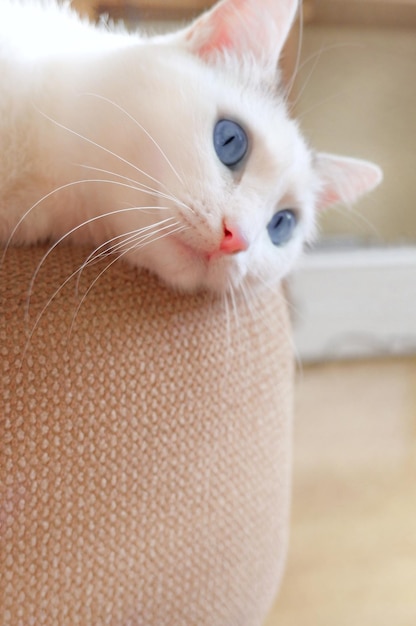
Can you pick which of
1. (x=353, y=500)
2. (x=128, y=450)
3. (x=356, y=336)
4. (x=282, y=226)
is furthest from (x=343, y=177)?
(x=356, y=336)

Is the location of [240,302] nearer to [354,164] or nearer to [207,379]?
[207,379]

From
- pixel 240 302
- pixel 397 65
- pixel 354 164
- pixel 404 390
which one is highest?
pixel 397 65

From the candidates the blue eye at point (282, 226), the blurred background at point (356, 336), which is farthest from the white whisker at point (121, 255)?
the blurred background at point (356, 336)

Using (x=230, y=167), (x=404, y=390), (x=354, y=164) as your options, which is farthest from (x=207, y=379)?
(x=404, y=390)

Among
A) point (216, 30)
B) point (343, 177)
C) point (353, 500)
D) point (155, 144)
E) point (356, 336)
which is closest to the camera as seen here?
point (155, 144)

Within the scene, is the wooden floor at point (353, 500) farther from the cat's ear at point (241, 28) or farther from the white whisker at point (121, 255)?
the cat's ear at point (241, 28)

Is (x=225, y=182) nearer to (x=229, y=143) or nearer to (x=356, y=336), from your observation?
(x=229, y=143)

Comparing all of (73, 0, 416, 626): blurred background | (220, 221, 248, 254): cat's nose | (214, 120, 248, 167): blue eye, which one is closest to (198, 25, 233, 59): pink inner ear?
(214, 120, 248, 167): blue eye
